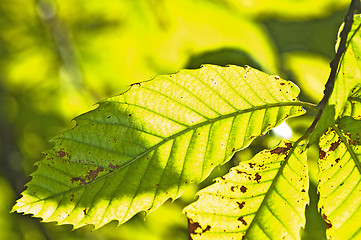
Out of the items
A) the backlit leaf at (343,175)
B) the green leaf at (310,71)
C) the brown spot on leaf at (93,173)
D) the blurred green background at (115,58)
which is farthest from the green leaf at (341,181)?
the green leaf at (310,71)

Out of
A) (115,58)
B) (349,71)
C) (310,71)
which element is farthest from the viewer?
(115,58)

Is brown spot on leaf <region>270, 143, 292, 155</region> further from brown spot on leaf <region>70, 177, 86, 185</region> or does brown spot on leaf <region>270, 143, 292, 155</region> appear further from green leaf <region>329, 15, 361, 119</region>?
brown spot on leaf <region>70, 177, 86, 185</region>

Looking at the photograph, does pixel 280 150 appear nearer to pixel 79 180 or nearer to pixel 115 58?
pixel 79 180

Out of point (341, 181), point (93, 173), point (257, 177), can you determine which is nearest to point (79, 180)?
point (93, 173)

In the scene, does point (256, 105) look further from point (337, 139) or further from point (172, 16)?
point (172, 16)

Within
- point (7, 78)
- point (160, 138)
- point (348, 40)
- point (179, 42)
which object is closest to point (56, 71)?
point (7, 78)

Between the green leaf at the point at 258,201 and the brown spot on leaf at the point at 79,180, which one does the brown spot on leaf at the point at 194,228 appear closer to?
the green leaf at the point at 258,201

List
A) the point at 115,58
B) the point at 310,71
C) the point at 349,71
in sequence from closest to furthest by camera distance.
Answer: the point at 349,71
the point at 310,71
the point at 115,58
